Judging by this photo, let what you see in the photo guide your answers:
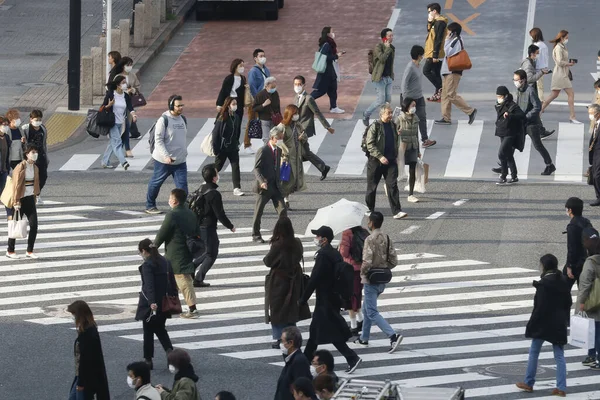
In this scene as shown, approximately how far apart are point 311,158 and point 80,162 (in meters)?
4.73

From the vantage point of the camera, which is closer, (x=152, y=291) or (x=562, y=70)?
(x=152, y=291)

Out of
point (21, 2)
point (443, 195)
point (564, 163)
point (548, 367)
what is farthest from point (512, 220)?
point (21, 2)

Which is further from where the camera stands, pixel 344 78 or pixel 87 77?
pixel 344 78

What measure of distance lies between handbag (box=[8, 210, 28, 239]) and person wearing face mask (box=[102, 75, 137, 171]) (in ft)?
Answer: 18.8

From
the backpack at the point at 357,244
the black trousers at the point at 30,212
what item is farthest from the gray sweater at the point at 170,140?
the backpack at the point at 357,244

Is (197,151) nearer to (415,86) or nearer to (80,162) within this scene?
(80,162)

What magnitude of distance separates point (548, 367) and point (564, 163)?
34.9ft

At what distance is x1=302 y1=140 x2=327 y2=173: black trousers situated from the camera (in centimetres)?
2342

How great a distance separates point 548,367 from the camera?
630 inches

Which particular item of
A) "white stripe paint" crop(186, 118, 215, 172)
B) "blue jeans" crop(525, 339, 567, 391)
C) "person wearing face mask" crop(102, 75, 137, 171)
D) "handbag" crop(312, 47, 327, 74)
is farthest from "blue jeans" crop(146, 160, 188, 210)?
"blue jeans" crop(525, 339, 567, 391)

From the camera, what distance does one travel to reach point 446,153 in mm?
26875

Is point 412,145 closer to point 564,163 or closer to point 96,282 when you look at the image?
point 564,163

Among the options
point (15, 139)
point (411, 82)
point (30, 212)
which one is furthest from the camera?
point (411, 82)

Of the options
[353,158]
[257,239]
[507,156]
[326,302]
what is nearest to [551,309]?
[326,302]
